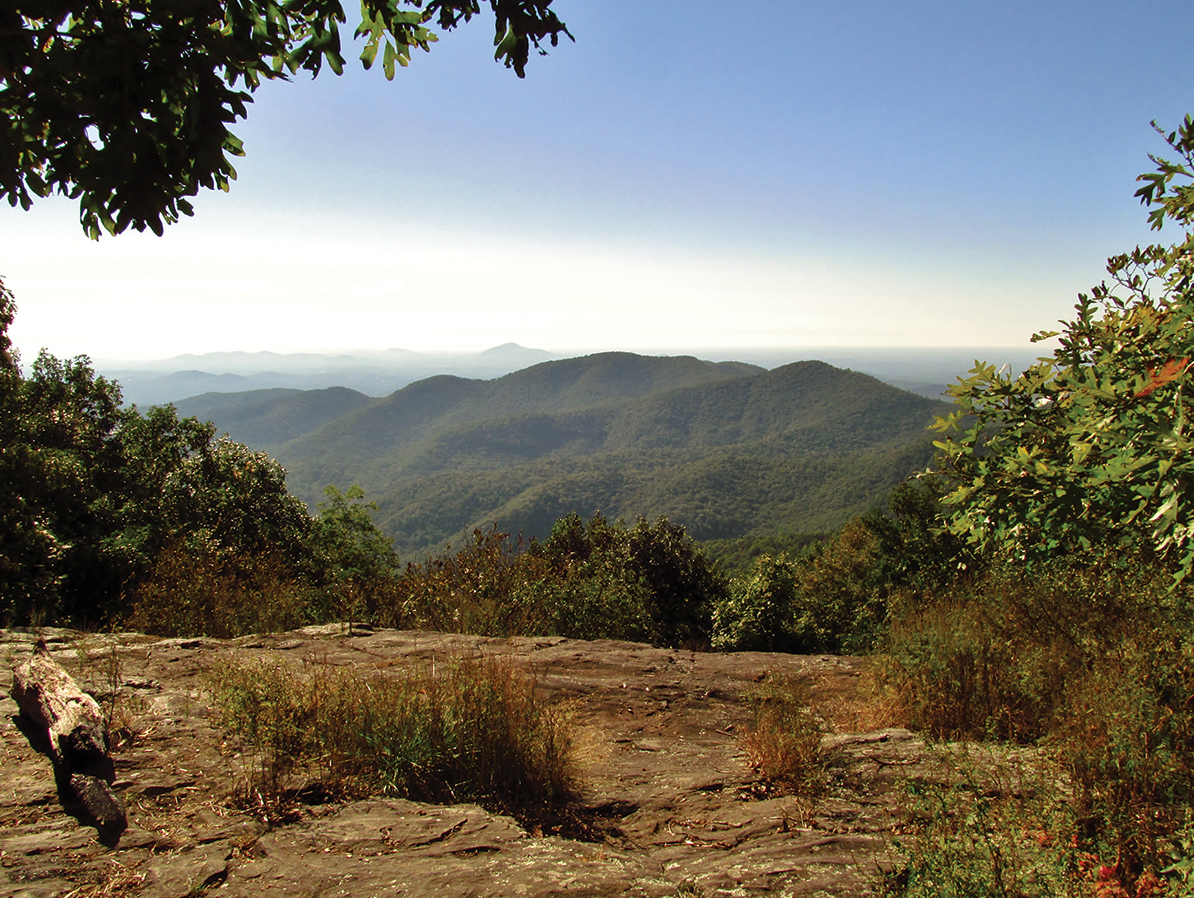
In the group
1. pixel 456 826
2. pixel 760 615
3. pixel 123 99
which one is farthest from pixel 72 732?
pixel 760 615

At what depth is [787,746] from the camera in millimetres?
3592

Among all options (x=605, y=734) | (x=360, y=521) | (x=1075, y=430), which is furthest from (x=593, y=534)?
(x=1075, y=430)

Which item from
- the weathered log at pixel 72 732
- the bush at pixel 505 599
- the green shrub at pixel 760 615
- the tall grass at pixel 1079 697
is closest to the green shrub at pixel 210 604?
the bush at pixel 505 599

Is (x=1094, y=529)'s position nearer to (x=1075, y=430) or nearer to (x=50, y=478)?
(x=1075, y=430)

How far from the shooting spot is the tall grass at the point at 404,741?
9.98 feet

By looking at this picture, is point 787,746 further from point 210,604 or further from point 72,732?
point 210,604

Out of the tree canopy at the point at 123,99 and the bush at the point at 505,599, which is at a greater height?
the tree canopy at the point at 123,99

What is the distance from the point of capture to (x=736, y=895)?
238cm

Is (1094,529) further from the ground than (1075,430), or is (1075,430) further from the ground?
(1075,430)

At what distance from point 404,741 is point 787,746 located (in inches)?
92.6

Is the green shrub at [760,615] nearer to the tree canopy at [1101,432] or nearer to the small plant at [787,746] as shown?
the tree canopy at [1101,432]

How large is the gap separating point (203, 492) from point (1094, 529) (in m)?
20.2

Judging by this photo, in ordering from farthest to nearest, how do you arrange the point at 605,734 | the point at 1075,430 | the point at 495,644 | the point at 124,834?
the point at 495,644 → the point at 605,734 → the point at 1075,430 → the point at 124,834

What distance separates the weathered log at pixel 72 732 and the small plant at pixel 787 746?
3.40 m
